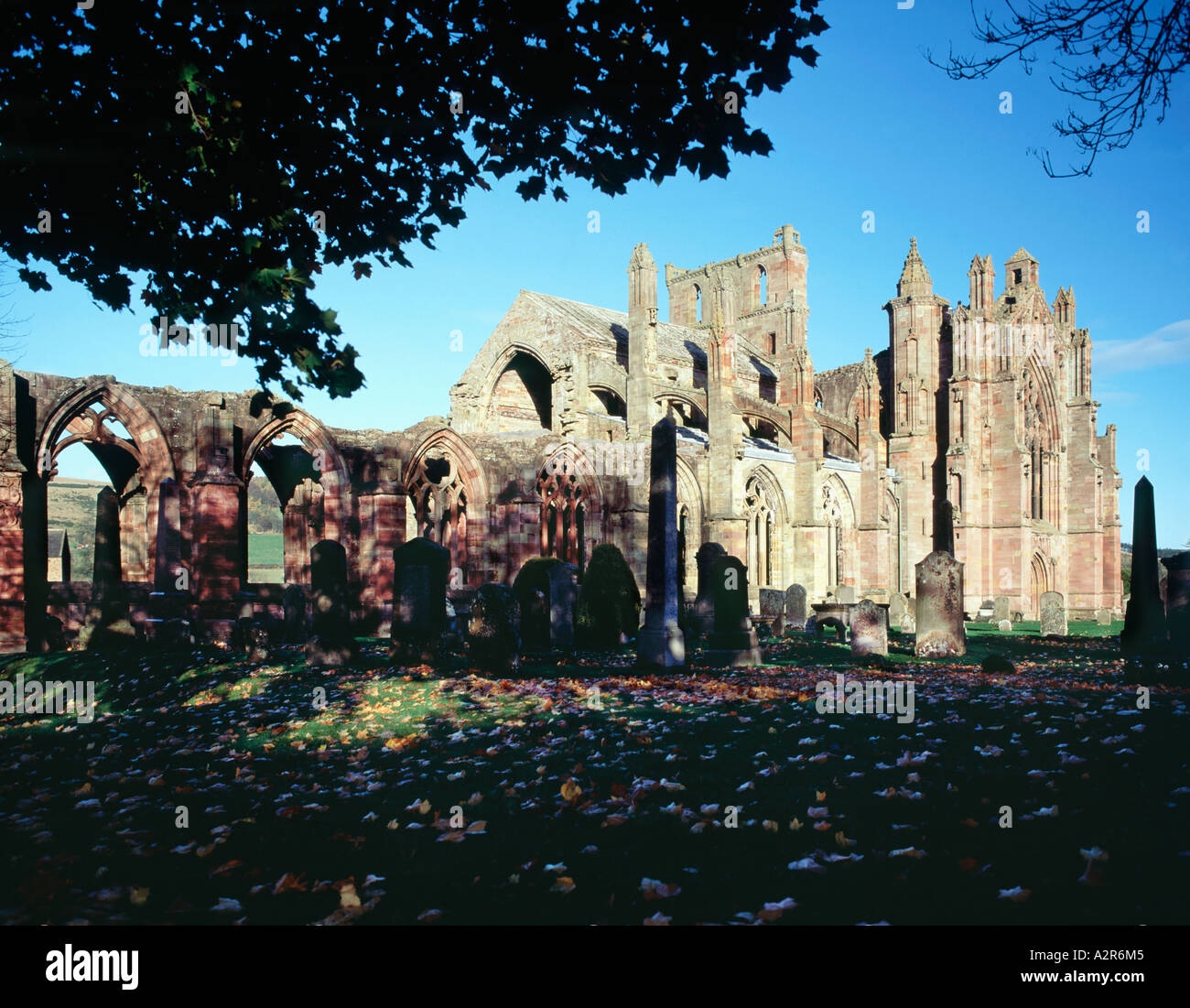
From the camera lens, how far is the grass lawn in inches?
154

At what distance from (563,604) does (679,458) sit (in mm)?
11566

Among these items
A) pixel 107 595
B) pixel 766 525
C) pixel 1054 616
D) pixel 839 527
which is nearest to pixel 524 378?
pixel 766 525

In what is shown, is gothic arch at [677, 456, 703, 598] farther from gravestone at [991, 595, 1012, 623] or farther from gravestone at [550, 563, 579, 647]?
gravestone at [550, 563, 579, 647]

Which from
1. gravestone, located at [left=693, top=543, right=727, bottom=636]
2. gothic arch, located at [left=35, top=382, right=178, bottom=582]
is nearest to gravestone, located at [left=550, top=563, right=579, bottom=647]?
gravestone, located at [left=693, top=543, right=727, bottom=636]

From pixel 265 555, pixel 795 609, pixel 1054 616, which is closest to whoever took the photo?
pixel 795 609

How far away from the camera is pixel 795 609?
2144cm

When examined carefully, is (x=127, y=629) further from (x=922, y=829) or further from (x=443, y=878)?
(x=922, y=829)

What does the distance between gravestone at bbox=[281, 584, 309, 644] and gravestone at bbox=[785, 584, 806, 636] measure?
11.7 meters

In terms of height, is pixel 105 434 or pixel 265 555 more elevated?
pixel 105 434

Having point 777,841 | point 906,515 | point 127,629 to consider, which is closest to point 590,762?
point 777,841

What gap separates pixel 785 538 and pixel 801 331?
15.3 meters

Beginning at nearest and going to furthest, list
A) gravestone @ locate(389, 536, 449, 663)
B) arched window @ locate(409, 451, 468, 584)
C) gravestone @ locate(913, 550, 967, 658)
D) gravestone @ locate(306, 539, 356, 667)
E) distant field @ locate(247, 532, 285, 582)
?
gravestone @ locate(306, 539, 356, 667)
gravestone @ locate(389, 536, 449, 663)
gravestone @ locate(913, 550, 967, 658)
arched window @ locate(409, 451, 468, 584)
distant field @ locate(247, 532, 285, 582)

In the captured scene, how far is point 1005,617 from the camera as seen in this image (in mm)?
25953

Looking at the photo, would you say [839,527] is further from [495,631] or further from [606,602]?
[495,631]
